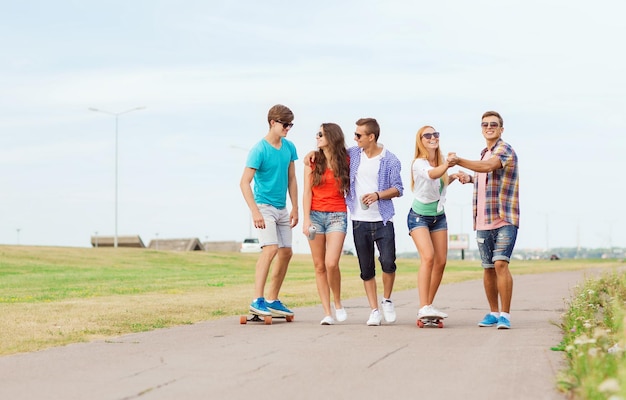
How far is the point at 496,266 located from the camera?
1057 centimetres

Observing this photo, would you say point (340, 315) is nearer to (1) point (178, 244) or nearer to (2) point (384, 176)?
(2) point (384, 176)

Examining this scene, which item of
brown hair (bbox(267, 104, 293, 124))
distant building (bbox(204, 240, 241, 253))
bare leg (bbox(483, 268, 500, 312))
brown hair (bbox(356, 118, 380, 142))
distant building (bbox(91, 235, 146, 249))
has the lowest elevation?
distant building (bbox(204, 240, 241, 253))

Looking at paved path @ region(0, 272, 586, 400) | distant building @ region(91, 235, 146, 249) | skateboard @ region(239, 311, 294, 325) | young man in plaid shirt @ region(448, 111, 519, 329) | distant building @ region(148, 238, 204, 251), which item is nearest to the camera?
paved path @ region(0, 272, 586, 400)

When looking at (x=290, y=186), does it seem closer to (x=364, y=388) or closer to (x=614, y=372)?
(x=364, y=388)

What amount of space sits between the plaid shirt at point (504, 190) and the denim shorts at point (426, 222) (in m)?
0.57

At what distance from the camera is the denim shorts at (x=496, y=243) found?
34.4ft

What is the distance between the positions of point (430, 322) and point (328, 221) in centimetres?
160

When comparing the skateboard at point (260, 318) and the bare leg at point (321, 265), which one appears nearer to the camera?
the bare leg at point (321, 265)

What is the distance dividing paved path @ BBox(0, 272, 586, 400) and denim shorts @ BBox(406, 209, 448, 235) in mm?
1132

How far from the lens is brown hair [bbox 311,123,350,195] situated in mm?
10875

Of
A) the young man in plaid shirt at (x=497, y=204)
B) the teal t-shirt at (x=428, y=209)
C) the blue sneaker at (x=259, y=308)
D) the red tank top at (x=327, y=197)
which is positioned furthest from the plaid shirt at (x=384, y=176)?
the blue sneaker at (x=259, y=308)

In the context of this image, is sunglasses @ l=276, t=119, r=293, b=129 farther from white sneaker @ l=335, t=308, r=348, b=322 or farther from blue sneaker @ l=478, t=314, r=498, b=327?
blue sneaker @ l=478, t=314, r=498, b=327

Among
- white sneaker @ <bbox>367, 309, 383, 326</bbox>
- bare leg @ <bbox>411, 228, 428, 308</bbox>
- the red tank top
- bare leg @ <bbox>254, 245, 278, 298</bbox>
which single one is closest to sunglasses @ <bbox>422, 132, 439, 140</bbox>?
bare leg @ <bbox>411, 228, 428, 308</bbox>

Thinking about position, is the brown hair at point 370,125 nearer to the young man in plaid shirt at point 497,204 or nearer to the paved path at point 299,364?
the young man in plaid shirt at point 497,204
